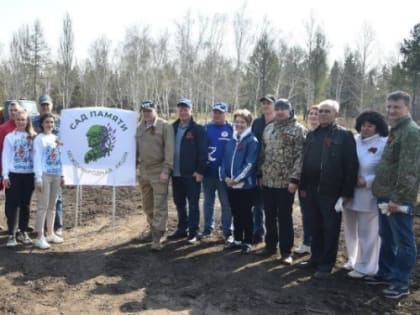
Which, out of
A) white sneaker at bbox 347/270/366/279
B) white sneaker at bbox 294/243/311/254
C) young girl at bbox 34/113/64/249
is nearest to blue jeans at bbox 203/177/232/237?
white sneaker at bbox 294/243/311/254

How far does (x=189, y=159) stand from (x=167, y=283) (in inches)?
73.2

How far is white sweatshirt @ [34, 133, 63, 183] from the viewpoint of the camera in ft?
19.3

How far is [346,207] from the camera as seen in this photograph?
518 centimetres

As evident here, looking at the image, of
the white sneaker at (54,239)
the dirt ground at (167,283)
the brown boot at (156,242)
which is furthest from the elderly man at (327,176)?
the white sneaker at (54,239)

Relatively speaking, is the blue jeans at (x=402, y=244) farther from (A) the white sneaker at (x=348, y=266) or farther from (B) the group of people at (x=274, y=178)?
(A) the white sneaker at (x=348, y=266)

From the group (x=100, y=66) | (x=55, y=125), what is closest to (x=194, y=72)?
(x=100, y=66)

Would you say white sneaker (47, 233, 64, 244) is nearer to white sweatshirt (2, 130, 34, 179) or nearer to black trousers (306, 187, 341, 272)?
white sweatshirt (2, 130, 34, 179)

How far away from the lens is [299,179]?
532 centimetres

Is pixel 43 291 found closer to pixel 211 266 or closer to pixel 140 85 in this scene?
pixel 211 266

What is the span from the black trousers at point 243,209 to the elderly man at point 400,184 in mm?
1742

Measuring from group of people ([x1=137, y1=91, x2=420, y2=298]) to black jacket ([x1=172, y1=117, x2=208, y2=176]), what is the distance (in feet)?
0.05

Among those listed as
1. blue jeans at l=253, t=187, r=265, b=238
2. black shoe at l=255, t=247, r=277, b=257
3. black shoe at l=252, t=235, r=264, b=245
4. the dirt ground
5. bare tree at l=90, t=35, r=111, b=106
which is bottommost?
the dirt ground

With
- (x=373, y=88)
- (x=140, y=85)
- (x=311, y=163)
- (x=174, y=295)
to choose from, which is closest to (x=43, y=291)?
(x=174, y=295)

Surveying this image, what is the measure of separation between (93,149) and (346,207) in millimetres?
3562
